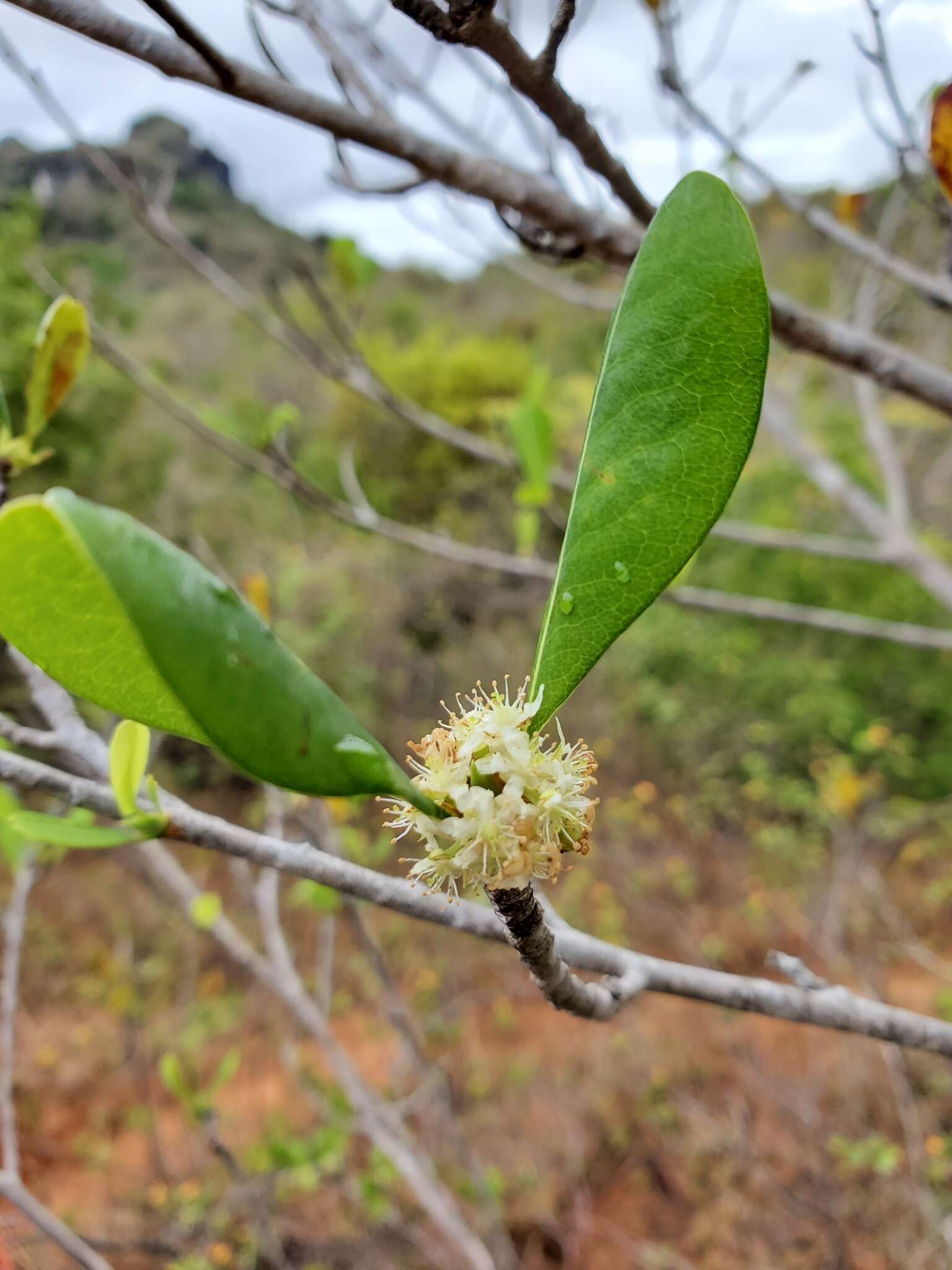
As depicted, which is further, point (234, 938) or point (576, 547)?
point (234, 938)

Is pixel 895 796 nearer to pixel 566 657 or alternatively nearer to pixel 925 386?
pixel 925 386

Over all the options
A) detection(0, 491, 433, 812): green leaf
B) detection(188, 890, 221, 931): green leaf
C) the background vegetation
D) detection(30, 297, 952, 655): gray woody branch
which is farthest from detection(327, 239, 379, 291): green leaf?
detection(0, 491, 433, 812): green leaf

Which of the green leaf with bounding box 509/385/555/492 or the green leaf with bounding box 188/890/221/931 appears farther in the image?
the green leaf with bounding box 509/385/555/492

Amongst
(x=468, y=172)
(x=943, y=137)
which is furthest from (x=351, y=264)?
(x=943, y=137)

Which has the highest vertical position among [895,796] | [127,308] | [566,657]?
[566,657]

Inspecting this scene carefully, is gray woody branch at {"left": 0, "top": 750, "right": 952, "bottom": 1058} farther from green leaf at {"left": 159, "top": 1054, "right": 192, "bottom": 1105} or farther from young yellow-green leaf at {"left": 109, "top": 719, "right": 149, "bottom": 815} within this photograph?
green leaf at {"left": 159, "top": 1054, "right": 192, "bottom": 1105}

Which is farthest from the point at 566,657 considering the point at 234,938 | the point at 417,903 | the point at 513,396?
the point at 513,396

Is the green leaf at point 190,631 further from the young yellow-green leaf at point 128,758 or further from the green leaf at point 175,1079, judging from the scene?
the green leaf at point 175,1079
